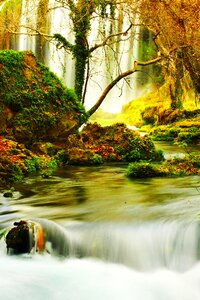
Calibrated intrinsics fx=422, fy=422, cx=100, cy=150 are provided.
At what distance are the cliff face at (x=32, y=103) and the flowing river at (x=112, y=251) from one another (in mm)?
3904

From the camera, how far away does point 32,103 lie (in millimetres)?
10977

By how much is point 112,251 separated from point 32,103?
6749mm

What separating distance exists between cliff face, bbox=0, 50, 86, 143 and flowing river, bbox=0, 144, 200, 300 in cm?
390

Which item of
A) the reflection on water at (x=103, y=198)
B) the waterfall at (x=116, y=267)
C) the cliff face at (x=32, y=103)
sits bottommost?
the waterfall at (x=116, y=267)

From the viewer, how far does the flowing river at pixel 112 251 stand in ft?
14.1

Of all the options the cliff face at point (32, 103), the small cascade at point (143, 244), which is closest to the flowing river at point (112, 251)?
the small cascade at point (143, 244)

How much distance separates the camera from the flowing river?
430 cm

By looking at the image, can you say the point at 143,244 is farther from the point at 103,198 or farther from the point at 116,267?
the point at 103,198

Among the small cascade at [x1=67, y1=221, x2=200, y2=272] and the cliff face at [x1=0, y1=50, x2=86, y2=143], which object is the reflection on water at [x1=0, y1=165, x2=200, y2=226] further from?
the cliff face at [x1=0, y1=50, x2=86, y2=143]

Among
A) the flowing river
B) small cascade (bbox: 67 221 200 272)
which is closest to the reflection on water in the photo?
the flowing river

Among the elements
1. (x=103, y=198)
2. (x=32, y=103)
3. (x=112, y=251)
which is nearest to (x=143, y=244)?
(x=112, y=251)

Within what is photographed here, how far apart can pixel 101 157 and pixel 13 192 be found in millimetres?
3978

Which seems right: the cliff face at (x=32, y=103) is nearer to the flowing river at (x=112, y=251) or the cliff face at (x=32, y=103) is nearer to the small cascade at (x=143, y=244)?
the flowing river at (x=112, y=251)

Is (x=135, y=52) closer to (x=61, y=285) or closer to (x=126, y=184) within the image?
(x=126, y=184)
